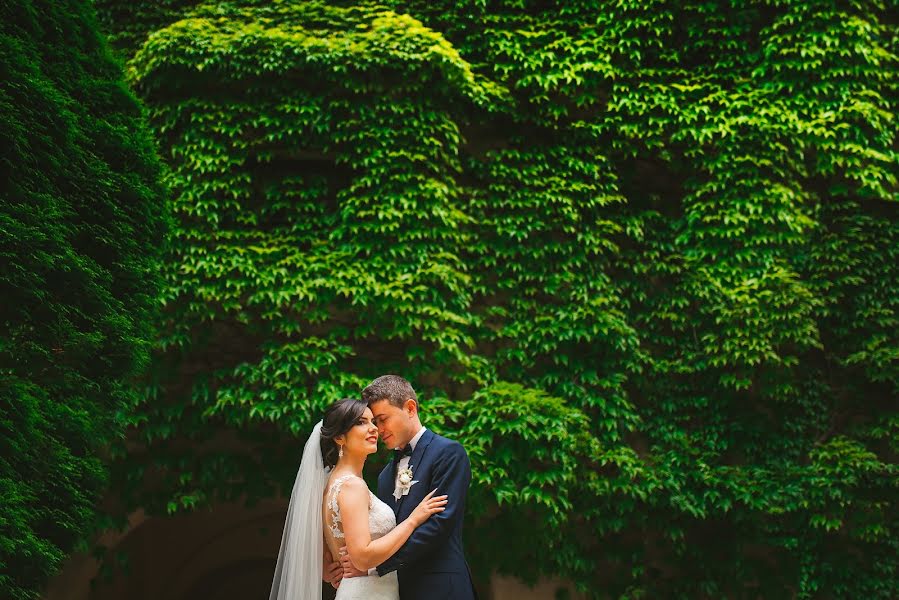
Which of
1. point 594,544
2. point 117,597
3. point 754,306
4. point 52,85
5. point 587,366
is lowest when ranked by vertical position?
point 117,597

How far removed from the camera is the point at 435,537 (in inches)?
154

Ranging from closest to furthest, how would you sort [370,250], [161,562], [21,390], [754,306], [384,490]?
[21,390] < [384,490] < [370,250] < [754,306] < [161,562]

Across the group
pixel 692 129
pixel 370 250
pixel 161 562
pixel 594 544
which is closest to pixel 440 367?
pixel 370 250

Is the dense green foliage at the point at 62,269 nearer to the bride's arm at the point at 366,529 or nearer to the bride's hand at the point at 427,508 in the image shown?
the bride's arm at the point at 366,529

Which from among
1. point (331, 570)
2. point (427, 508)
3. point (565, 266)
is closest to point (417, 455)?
point (427, 508)

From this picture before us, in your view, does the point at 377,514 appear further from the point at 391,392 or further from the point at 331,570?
the point at 391,392

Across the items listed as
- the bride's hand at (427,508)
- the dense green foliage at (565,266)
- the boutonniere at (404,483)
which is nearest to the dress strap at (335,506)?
the boutonniere at (404,483)

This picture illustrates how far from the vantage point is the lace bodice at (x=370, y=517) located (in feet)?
13.4

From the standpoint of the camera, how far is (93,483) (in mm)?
4723

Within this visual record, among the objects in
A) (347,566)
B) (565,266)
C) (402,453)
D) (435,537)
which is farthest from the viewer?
(565,266)

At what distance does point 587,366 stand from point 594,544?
1867 mm

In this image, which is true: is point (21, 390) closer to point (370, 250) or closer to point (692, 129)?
point (370, 250)

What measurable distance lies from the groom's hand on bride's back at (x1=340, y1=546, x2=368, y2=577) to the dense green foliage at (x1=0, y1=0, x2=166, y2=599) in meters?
1.56

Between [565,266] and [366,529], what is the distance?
4734 mm
